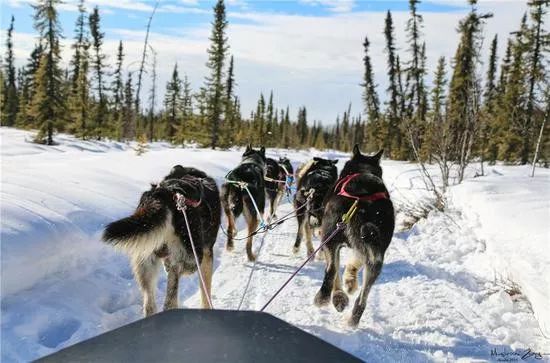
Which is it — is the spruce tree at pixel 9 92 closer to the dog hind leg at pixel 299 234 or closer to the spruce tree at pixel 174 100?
the spruce tree at pixel 174 100

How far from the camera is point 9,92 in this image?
50.8m

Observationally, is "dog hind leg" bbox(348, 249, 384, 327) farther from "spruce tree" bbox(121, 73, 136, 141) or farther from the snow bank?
"spruce tree" bbox(121, 73, 136, 141)

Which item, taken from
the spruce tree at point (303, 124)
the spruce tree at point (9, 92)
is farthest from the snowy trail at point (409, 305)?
the spruce tree at point (303, 124)

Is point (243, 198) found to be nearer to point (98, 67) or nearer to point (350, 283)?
point (350, 283)

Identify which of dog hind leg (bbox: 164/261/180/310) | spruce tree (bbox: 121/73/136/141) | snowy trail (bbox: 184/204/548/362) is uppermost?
spruce tree (bbox: 121/73/136/141)

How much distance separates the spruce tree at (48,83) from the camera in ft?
96.2

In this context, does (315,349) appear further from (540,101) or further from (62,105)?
(62,105)

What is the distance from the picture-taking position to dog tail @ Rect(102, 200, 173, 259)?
2.78 metres

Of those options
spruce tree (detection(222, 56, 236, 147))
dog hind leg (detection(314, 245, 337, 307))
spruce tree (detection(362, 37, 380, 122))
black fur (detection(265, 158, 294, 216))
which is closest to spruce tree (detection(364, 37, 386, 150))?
spruce tree (detection(362, 37, 380, 122))

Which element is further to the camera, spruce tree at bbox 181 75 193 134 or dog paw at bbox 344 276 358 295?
spruce tree at bbox 181 75 193 134

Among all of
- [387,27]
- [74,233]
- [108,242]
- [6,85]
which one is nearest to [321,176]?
[74,233]

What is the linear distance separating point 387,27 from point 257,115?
2766cm

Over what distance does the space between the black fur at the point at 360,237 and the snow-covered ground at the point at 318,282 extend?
1.11ft

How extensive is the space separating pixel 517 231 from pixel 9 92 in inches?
2264
